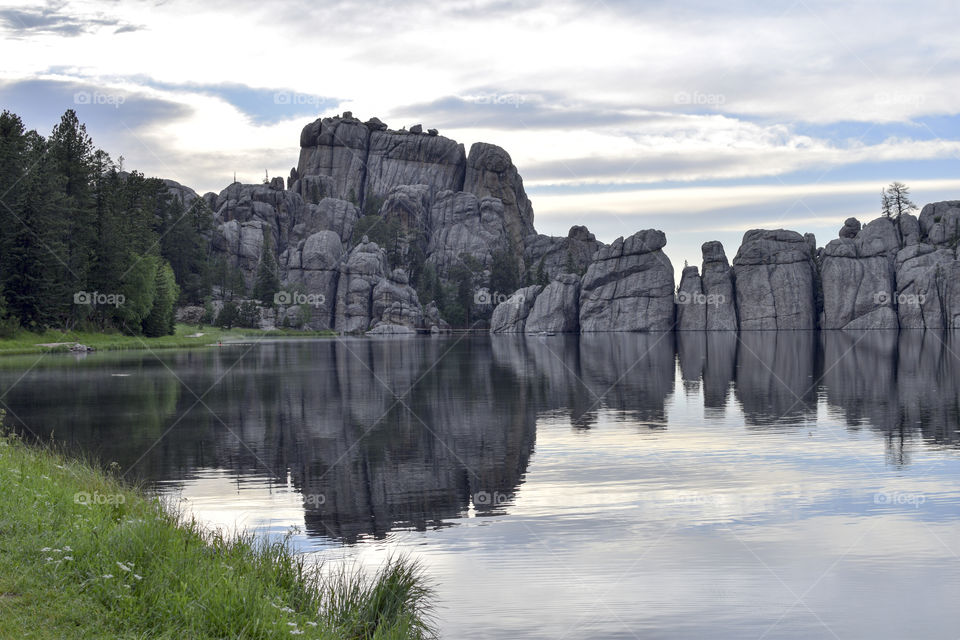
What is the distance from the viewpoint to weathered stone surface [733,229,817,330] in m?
176

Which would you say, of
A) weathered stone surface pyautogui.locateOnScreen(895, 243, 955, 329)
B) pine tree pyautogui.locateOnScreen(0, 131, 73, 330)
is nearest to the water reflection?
pine tree pyautogui.locateOnScreen(0, 131, 73, 330)

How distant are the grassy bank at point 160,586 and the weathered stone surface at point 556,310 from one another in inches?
7043

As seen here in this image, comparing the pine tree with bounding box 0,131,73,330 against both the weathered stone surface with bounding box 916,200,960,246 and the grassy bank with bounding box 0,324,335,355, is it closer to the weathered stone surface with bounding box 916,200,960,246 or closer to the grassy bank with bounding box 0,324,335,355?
the grassy bank with bounding box 0,324,335,355

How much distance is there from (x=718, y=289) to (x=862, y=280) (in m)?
26.8

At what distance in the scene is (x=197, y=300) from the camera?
16800cm

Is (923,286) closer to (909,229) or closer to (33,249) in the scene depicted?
(909,229)

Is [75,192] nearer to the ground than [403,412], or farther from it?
farther from it

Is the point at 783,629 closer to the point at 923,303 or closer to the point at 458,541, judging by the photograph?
the point at 458,541

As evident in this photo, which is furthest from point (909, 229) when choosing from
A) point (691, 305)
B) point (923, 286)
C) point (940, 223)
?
point (691, 305)

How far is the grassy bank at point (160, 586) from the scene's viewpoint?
1015 cm

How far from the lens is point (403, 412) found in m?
38.6

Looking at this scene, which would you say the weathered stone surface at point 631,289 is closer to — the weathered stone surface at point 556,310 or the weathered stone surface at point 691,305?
the weathered stone surface at point 691,305

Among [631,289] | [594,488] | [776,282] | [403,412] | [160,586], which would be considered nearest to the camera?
[160,586]

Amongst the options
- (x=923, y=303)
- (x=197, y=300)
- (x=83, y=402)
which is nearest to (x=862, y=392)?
(x=83, y=402)
